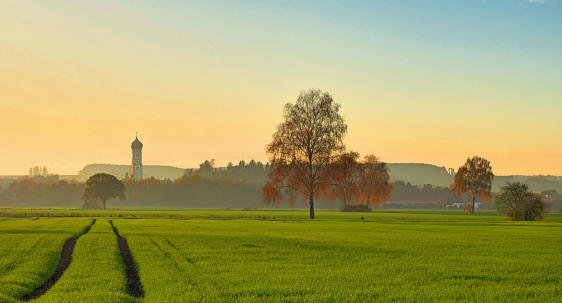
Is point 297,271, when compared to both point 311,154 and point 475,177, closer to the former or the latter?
point 311,154

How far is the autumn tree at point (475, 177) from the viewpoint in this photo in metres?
135

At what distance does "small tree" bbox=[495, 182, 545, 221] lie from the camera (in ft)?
276

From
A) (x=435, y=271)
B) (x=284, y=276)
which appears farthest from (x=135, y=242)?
(x=435, y=271)

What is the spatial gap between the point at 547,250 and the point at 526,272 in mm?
10540

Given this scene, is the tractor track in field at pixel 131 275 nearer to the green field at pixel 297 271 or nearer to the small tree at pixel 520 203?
the green field at pixel 297 271

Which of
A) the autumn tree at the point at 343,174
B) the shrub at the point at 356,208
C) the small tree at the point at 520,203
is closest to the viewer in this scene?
the autumn tree at the point at 343,174

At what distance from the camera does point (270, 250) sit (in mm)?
31188

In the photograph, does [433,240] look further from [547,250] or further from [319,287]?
[319,287]

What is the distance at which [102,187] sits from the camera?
184 metres

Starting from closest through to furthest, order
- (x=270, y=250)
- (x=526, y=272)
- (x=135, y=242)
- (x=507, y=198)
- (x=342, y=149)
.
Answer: (x=526, y=272) < (x=270, y=250) < (x=135, y=242) < (x=342, y=149) < (x=507, y=198)

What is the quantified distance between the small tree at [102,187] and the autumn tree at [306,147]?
11979 centimetres

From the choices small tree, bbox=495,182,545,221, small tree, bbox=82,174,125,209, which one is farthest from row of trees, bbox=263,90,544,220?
small tree, bbox=82,174,125,209

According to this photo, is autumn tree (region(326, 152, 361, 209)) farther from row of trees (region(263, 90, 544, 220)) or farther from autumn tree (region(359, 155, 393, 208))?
autumn tree (region(359, 155, 393, 208))

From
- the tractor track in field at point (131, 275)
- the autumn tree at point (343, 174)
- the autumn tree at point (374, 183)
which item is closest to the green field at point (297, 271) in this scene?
the tractor track in field at point (131, 275)
